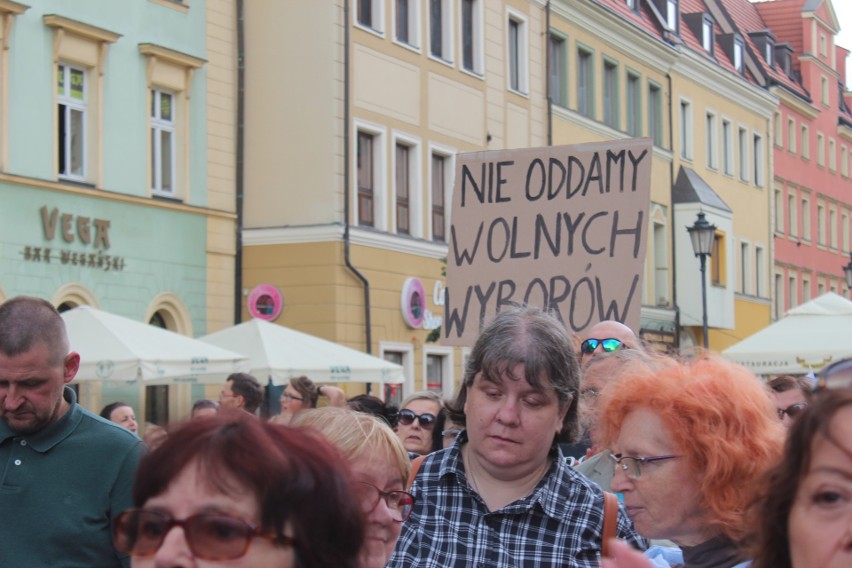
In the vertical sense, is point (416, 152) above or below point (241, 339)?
above

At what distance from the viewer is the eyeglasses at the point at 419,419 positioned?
7.93 meters

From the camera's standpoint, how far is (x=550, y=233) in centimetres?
780

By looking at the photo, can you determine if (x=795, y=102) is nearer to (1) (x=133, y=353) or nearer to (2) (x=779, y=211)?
(2) (x=779, y=211)

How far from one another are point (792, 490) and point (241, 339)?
49.7 feet

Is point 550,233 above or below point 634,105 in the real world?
below

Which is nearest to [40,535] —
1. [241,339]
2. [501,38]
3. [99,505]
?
[99,505]

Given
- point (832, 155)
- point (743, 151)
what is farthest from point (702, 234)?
point (832, 155)

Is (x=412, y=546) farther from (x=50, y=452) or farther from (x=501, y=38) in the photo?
(x=501, y=38)

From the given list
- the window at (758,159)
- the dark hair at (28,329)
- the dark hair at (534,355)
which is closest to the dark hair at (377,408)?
the dark hair at (28,329)

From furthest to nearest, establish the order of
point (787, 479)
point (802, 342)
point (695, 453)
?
point (802, 342) → point (695, 453) → point (787, 479)

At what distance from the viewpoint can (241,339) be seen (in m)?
17.3

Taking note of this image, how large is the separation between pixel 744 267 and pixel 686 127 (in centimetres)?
611

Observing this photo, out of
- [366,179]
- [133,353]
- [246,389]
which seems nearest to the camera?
[246,389]

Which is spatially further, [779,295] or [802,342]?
[779,295]
